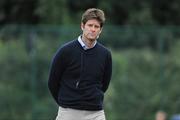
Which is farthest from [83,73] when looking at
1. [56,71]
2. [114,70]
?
[114,70]

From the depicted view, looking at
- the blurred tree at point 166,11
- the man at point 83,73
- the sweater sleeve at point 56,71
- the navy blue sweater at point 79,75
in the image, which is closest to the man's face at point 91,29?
the man at point 83,73

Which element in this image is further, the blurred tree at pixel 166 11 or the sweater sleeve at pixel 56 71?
the blurred tree at pixel 166 11

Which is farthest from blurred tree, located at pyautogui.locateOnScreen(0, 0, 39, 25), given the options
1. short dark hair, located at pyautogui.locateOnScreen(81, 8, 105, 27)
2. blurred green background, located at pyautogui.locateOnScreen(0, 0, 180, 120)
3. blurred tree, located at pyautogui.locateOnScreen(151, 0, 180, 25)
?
short dark hair, located at pyautogui.locateOnScreen(81, 8, 105, 27)

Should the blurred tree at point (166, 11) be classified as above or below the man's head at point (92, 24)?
below

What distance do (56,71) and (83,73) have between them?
0.31 meters

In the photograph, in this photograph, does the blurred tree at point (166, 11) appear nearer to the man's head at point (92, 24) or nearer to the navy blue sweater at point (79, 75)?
the navy blue sweater at point (79, 75)

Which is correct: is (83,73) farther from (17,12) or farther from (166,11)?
(166,11)

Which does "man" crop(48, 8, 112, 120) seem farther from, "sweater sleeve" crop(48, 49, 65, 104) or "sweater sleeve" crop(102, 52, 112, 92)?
"sweater sleeve" crop(102, 52, 112, 92)

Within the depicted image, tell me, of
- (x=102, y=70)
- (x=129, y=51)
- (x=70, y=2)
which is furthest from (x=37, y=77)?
(x=102, y=70)

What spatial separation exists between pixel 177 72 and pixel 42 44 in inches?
124

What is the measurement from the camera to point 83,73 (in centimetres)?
736

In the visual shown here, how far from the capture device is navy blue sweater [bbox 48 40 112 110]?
24.1ft

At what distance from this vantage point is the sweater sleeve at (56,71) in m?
7.44

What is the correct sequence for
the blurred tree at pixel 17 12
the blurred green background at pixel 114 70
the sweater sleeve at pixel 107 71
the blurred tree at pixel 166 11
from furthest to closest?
1. the blurred tree at pixel 166 11
2. the blurred tree at pixel 17 12
3. the blurred green background at pixel 114 70
4. the sweater sleeve at pixel 107 71
